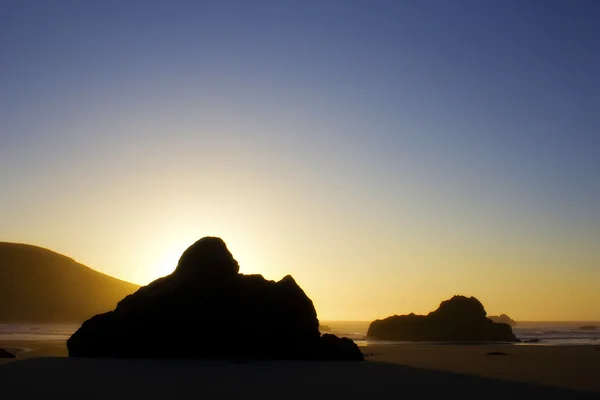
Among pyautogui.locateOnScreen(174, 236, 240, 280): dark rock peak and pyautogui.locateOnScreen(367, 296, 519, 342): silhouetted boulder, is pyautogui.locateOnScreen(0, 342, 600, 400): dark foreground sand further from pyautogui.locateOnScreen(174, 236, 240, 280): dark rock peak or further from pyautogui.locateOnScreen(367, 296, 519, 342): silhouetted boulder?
pyautogui.locateOnScreen(367, 296, 519, 342): silhouetted boulder

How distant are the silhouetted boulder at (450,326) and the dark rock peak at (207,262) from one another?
190ft

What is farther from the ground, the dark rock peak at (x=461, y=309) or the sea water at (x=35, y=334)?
the dark rock peak at (x=461, y=309)

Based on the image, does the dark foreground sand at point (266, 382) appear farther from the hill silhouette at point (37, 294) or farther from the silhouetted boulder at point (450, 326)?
the hill silhouette at point (37, 294)

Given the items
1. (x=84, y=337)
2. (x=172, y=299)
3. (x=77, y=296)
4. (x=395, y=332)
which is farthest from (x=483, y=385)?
(x=77, y=296)

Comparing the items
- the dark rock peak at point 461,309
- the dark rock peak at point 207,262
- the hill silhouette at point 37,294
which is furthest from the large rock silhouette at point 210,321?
the hill silhouette at point 37,294

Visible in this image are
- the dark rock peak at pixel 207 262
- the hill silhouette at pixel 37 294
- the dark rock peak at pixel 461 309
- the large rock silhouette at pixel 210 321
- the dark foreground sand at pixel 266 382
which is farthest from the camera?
the hill silhouette at pixel 37 294

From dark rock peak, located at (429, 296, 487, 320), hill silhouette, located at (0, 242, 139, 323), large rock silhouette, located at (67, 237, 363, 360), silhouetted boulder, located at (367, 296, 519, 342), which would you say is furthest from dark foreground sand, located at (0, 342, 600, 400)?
hill silhouette, located at (0, 242, 139, 323)

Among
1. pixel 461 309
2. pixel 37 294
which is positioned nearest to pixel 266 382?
pixel 461 309

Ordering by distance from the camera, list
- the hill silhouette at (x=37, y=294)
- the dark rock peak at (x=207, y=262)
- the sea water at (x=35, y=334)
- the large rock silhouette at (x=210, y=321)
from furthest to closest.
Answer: the hill silhouette at (x=37, y=294), the sea water at (x=35, y=334), the dark rock peak at (x=207, y=262), the large rock silhouette at (x=210, y=321)

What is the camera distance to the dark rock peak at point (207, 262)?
3031cm

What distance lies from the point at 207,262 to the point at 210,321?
3.27m

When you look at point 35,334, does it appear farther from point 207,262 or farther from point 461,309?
point 461,309

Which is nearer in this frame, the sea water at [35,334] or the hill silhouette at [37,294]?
the sea water at [35,334]

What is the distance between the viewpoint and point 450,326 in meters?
85.6
